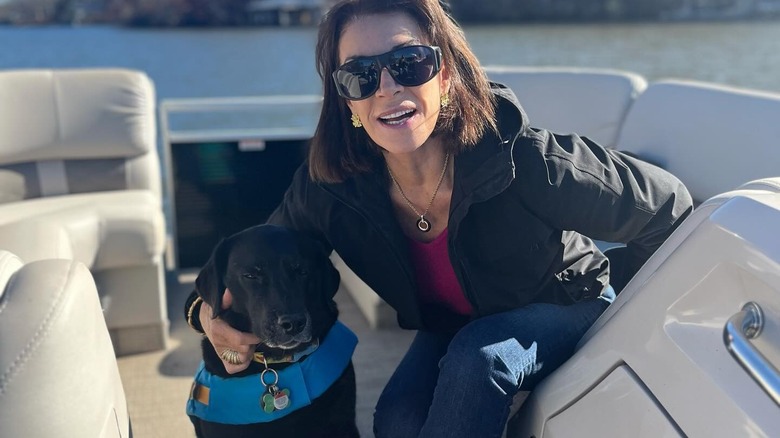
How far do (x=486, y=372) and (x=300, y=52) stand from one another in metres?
21.4

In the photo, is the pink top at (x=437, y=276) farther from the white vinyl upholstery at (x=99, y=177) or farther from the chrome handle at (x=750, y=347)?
the white vinyl upholstery at (x=99, y=177)

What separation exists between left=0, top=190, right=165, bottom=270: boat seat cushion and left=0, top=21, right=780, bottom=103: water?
8147 millimetres

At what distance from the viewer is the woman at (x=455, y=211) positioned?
1.59 m

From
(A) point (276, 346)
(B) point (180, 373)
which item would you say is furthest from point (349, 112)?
(B) point (180, 373)

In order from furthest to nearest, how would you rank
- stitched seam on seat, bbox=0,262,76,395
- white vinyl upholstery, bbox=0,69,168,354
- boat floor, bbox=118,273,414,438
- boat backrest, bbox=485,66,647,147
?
boat backrest, bbox=485,66,647,147 < white vinyl upholstery, bbox=0,69,168,354 < boat floor, bbox=118,273,414,438 < stitched seam on seat, bbox=0,262,76,395

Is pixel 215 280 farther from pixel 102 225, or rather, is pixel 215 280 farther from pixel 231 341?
pixel 102 225

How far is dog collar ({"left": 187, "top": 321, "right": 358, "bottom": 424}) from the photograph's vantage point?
1.79 meters

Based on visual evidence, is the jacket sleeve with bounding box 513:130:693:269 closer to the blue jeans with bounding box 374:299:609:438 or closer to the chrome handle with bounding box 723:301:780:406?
the blue jeans with bounding box 374:299:609:438

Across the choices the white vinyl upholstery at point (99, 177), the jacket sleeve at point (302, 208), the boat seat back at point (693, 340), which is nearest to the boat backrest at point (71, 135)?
the white vinyl upholstery at point (99, 177)

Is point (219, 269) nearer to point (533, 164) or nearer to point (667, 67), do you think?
point (533, 164)

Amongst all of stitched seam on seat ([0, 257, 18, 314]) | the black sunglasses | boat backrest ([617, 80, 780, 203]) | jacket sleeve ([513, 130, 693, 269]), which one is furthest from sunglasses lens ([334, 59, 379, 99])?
boat backrest ([617, 80, 780, 203])

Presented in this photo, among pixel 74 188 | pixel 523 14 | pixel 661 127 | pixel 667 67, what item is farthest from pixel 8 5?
pixel 661 127

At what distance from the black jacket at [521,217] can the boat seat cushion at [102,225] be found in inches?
47.4

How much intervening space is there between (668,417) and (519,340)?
0.50 meters
